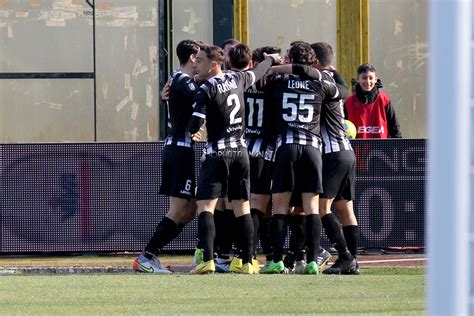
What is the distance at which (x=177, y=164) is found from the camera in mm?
11188

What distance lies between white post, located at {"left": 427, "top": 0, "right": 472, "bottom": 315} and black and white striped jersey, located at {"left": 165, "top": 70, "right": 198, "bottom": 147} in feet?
25.5

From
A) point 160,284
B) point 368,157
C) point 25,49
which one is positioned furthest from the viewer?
point 25,49

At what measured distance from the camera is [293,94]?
10859 mm

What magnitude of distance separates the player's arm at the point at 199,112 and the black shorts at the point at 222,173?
35 centimetres

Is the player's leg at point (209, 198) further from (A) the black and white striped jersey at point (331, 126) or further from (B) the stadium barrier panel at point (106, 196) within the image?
(B) the stadium barrier panel at point (106, 196)

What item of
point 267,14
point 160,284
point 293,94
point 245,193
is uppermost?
point 267,14

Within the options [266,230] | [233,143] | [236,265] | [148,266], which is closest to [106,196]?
[148,266]

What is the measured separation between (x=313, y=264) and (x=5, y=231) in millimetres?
4065

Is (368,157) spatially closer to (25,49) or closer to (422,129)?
(422,129)

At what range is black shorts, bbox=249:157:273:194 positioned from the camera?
11.3m

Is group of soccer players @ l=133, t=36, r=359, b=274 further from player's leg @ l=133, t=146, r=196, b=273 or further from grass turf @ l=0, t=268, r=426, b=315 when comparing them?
grass turf @ l=0, t=268, r=426, b=315

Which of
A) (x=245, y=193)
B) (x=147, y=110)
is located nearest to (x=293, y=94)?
(x=245, y=193)

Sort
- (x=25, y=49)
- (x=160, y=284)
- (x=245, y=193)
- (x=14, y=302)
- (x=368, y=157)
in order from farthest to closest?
(x=25, y=49), (x=368, y=157), (x=245, y=193), (x=160, y=284), (x=14, y=302)

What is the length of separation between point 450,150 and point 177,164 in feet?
26.3
